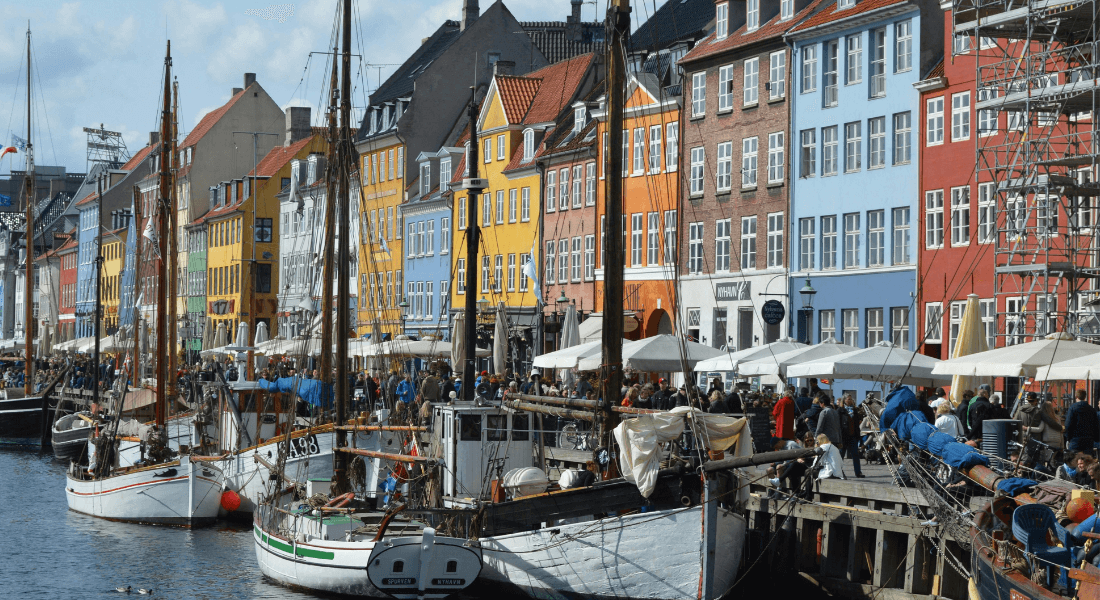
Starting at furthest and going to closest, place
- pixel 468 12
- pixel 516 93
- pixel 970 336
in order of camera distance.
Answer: pixel 468 12 → pixel 516 93 → pixel 970 336

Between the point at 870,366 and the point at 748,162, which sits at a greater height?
the point at 748,162

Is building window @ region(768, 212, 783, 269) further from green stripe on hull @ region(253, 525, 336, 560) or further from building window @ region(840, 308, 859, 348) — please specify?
green stripe on hull @ region(253, 525, 336, 560)

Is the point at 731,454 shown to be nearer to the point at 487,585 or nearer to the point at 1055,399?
the point at 487,585

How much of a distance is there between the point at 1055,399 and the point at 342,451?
1569 centimetres

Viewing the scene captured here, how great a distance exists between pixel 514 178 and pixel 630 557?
4578 cm

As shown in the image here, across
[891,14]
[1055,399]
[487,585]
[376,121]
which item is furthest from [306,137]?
[487,585]

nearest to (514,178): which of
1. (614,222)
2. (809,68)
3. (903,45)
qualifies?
(809,68)

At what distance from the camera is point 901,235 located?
44156 mm

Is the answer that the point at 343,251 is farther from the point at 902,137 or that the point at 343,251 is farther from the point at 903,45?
the point at 903,45

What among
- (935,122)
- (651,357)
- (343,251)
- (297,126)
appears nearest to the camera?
(343,251)

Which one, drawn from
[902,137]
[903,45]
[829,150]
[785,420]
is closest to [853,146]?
[829,150]

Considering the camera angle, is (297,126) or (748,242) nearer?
(748,242)

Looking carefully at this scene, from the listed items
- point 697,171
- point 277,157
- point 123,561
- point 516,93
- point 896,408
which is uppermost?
point 277,157

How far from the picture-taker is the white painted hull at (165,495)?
1348 inches
